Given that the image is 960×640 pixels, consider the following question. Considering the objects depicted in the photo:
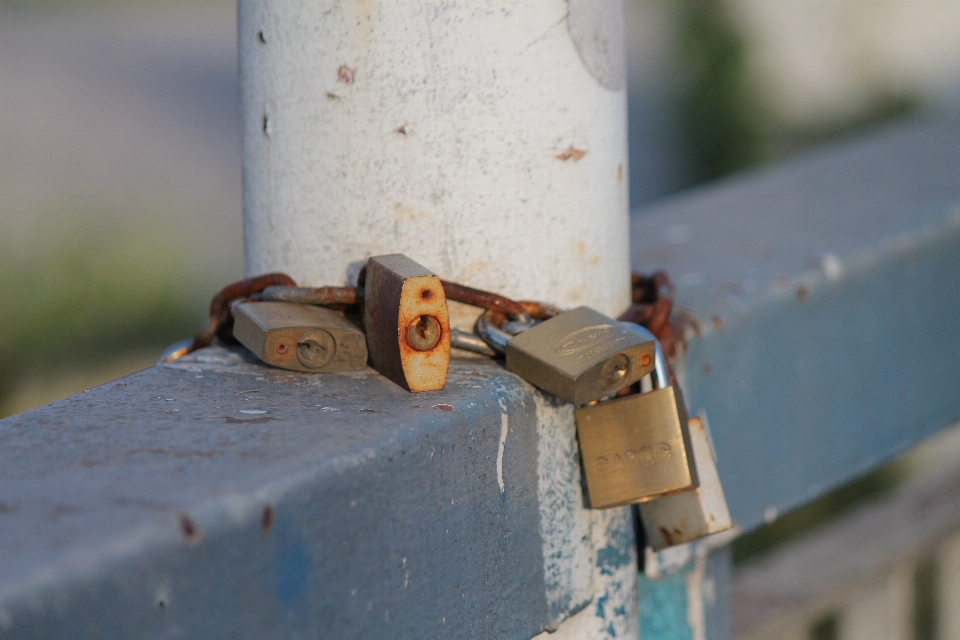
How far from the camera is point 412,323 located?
32.0 inches

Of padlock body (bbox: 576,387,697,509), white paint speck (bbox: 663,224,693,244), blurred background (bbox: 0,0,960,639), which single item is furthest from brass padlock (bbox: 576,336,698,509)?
blurred background (bbox: 0,0,960,639)

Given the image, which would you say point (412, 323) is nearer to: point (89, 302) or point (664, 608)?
point (664, 608)

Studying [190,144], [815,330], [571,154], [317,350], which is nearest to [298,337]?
[317,350]

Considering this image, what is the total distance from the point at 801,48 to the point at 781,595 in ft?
15.4

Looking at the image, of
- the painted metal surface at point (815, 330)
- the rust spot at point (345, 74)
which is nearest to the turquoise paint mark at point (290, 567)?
the rust spot at point (345, 74)

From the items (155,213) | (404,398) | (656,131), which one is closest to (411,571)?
(404,398)

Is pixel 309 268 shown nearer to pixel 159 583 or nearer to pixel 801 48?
pixel 159 583

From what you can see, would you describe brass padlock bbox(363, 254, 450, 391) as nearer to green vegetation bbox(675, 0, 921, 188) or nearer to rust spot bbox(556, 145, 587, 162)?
rust spot bbox(556, 145, 587, 162)

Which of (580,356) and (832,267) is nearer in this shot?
(580,356)

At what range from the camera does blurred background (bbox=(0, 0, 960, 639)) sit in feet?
13.1

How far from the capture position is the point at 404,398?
0.80 meters

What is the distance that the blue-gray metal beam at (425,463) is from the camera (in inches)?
21.5

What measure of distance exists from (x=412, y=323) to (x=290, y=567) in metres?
0.26

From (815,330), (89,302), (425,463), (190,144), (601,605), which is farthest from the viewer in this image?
(190,144)
